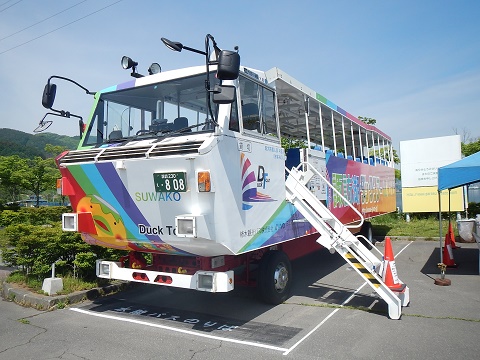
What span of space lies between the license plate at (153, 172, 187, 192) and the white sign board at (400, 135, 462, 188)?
16613 mm

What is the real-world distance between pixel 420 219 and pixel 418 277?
12.3m

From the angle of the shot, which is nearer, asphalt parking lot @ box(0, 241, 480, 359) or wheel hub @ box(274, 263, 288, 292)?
asphalt parking lot @ box(0, 241, 480, 359)

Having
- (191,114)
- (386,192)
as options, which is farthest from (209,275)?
(386,192)

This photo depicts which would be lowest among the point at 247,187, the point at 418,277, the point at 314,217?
the point at 418,277

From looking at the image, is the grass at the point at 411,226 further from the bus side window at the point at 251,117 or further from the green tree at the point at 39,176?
the green tree at the point at 39,176

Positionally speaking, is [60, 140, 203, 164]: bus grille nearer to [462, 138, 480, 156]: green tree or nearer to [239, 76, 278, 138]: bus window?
[239, 76, 278, 138]: bus window

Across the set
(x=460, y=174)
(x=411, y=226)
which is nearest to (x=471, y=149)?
(x=411, y=226)

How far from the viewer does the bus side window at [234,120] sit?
16.5 feet

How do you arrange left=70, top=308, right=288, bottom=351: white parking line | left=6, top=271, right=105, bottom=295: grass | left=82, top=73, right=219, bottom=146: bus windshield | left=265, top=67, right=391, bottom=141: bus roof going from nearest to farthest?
left=70, top=308, right=288, bottom=351: white parking line < left=82, top=73, right=219, bottom=146: bus windshield < left=265, top=67, right=391, bottom=141: bus roof < left=6, top=271, right=105, bottom=295: grass

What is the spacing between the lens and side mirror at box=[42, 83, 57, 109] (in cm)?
587

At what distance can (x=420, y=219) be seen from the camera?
19.5 meters

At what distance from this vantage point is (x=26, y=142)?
10981 centimetres

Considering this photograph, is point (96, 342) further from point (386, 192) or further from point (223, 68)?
point (386, 192)

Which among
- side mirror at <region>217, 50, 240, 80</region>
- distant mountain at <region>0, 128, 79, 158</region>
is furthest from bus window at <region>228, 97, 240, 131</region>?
distant mountain at <region>0, 128, 79, 158</region>
